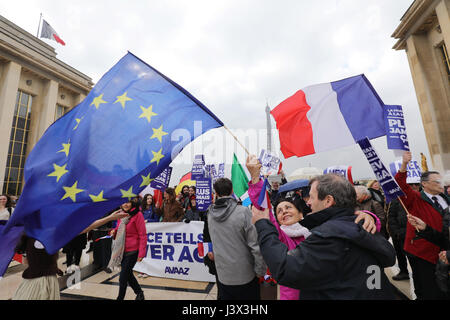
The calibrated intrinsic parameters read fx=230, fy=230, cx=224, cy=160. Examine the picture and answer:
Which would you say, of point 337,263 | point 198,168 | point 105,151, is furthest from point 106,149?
point 198,168

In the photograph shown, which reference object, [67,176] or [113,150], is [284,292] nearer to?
[113,150]

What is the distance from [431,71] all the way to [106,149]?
22.6m

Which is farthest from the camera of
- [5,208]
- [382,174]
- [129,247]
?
[5,208]

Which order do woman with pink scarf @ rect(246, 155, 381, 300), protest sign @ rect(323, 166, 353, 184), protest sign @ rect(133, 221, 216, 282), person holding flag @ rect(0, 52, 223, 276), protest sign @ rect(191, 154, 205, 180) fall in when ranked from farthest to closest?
protest sign @ rect(191, 154, 205, 180) < protest sign @ rect(133, 221, 216, 282) < protest sign @ rect(323, 166, 353, 184) < person holding flag @ rect(0, 52, 223, 276) < woman with pink scarf @ rect(246, 155, 381, 300)

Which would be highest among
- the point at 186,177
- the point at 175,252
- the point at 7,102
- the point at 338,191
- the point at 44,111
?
the point at 44,111

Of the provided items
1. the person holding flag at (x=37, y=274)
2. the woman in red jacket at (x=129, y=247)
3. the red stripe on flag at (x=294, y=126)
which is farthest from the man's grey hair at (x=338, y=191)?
the woman in red jacket at (x=129, y=247)

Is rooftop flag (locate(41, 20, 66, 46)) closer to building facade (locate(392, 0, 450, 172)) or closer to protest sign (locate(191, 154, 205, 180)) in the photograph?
protest sign (locate(191, 154, 205, 180))

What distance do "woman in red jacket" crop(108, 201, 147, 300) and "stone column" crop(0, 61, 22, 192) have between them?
21.6m

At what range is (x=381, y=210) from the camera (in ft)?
14.3

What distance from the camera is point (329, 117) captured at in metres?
4.18

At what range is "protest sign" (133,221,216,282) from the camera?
4848 mm

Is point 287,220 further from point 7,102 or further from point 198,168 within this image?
point 7,102

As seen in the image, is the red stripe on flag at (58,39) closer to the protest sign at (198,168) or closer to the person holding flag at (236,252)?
the protest sign at (198,168)

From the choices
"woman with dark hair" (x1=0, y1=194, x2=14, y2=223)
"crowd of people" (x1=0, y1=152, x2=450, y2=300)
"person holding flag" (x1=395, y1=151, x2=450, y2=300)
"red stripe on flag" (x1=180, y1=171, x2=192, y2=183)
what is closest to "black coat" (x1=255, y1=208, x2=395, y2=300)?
"crowd of people" (x1=0, y1=152, x2=450, y2=300)
